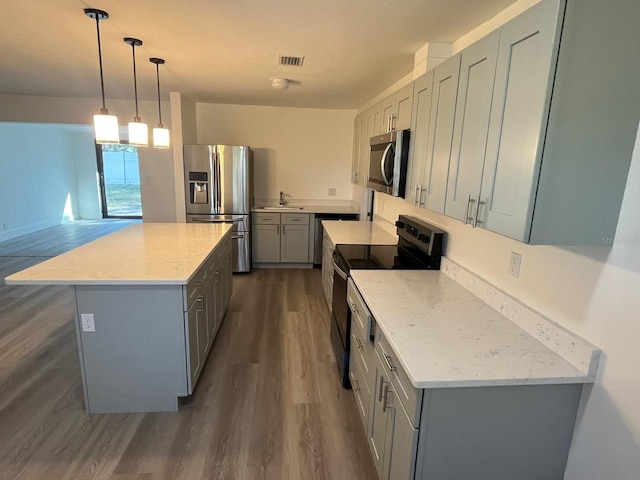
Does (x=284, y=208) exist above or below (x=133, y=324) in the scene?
above

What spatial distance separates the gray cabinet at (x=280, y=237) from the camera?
5219 mm

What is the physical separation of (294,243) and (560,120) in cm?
433

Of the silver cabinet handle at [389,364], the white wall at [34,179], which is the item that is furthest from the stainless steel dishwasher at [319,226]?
the white wall at [34,179]

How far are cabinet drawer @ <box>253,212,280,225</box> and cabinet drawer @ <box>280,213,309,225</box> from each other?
0.25ft

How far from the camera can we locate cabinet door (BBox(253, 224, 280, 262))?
17.2 ft

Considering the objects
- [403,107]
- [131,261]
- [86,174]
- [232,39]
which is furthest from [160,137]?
[86,174]

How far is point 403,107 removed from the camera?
2578 mm

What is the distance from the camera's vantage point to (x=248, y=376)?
8.85 ft

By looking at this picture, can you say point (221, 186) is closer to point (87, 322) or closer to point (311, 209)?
point (311, 209)

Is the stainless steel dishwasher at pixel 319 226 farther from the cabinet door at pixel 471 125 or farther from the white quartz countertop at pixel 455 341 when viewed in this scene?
the cabinet door at pixel 471 125

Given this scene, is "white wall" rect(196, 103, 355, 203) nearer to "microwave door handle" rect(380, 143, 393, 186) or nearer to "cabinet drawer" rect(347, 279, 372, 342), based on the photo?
"microwave door handle" rect(380, 143, 393, 186)

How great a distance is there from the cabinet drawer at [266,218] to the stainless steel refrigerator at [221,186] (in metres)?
0.19

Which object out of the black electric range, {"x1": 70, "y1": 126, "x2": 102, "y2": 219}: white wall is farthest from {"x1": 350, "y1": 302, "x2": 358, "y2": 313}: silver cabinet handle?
{"x1": 70, "y1": 126, "x2": 102, "y2": 219}: white wall

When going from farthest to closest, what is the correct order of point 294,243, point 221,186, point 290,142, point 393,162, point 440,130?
point 290,142
point 294,243
point 221,186
point 393,162
point 440,130
